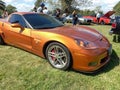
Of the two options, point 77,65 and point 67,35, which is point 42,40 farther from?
point 77,65

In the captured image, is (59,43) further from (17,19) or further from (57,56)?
(17,19)

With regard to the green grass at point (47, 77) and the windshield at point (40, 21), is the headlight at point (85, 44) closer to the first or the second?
the green grass at point (47, 77)

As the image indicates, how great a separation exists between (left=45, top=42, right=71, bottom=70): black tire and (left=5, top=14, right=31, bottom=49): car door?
0.74 m

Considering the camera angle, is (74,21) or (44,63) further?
(74,21)

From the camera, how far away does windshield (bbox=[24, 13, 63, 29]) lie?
16.7ft

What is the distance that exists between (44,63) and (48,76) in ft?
2.40

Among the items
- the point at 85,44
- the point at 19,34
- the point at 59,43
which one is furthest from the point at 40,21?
the point at 85,44

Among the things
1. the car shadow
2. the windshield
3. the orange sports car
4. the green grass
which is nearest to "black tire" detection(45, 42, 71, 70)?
the orange sports car

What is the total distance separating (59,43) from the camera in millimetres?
4250

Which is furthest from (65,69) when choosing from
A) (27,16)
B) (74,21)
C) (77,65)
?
(74,21)

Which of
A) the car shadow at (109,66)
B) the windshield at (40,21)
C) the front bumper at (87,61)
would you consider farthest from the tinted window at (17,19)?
the car shadow at (109,66)

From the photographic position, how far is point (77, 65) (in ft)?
13.4

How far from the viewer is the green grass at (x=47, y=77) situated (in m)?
3.68

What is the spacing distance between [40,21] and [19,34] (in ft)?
2.19
